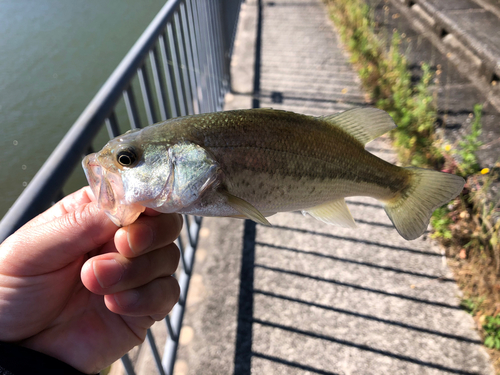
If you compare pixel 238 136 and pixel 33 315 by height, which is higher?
pixel 238 136

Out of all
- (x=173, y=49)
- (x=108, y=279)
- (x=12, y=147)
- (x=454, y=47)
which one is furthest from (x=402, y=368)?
(x=12, y=147)

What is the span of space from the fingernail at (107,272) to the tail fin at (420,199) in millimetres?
1102

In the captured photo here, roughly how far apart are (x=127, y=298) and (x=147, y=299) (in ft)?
0.27

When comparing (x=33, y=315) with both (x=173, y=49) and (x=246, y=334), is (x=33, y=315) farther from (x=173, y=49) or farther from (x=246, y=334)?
(x=173, y=49)

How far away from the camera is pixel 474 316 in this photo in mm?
2646

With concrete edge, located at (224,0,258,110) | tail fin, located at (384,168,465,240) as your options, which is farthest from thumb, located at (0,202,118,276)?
concrete edge, located at (224,0,258,110)

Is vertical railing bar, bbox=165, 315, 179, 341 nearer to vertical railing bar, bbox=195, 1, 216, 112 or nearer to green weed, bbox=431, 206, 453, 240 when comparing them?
green weed, bbox=431, 206, 453, 240

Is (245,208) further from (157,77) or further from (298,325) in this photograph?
(157,77)

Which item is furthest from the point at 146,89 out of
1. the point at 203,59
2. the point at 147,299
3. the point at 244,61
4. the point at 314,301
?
the point at 244,61

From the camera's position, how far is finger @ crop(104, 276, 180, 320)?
1338 mm

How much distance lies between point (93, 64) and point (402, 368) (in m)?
7.08

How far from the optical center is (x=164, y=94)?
2959mm

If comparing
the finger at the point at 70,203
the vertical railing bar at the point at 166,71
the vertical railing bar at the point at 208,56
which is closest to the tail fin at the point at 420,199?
the finger at the point at 70,203

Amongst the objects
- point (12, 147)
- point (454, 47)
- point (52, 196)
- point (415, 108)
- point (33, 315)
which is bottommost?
point (12, 147)
